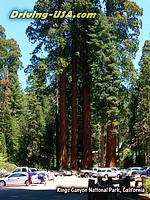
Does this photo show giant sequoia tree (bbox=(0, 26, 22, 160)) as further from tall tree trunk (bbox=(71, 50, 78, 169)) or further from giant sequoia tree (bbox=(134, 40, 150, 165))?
giant sequoia tree (bbox=(134, 40, 150, 165))

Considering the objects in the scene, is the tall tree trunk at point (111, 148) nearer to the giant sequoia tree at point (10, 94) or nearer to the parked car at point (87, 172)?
the parked car at point (87, 172)

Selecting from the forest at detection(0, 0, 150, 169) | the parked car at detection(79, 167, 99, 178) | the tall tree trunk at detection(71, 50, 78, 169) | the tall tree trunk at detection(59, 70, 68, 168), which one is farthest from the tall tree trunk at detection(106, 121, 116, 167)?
the tall tree trunk at detection(59, 70, 68, 168)

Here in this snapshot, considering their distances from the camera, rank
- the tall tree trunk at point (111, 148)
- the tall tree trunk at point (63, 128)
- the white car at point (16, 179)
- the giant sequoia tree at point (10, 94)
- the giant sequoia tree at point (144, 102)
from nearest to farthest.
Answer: the white car at point (16, 179) < the tall tree trunk at point (111, 148) < the tall tree trunk at point (63, 128) < the giant sequoia tree at point (144, 102) < the giant sequoia tree at point (10, 94)

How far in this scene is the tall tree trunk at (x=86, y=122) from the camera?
54.5m

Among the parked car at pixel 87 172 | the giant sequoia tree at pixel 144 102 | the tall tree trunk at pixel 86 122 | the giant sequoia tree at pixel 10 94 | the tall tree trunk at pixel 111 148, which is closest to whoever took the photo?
the parked car at pixel 87 172

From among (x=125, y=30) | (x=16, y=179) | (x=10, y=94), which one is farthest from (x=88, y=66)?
(x=10, y=94)

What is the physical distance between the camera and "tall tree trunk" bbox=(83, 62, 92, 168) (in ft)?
179

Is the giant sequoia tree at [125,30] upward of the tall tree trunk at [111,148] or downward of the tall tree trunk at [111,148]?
upward

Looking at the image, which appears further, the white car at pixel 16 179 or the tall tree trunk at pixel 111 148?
the tall tree trunk at pixel 111 148

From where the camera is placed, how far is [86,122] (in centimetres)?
5612

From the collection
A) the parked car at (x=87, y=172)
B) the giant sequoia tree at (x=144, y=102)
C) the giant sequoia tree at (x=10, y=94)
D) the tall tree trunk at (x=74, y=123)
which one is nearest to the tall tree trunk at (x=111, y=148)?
the parked car at (x=87, y=172)

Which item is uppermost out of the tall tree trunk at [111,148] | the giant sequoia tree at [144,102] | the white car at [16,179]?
the giant sequoia tree at [144,102]

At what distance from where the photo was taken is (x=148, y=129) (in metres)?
65.8

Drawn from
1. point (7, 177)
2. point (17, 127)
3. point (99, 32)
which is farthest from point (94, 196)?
point (17, 127)
